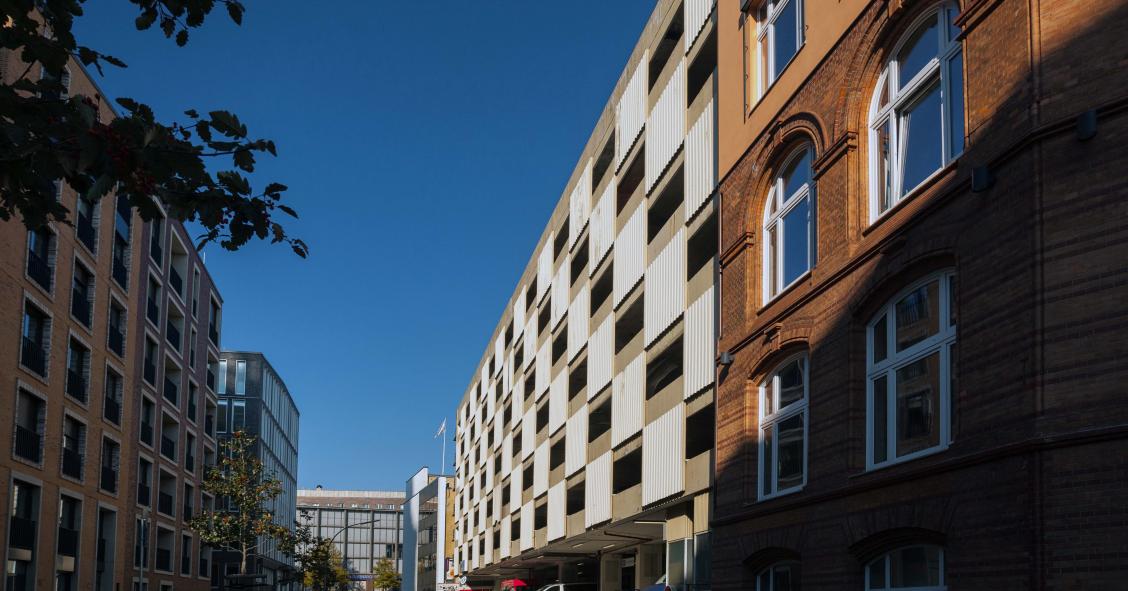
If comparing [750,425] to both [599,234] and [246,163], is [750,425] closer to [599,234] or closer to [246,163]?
[246,163]

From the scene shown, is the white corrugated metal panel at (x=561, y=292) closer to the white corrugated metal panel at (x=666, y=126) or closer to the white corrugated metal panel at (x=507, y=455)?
the white corrugated metal panel at (x=507, y=455)

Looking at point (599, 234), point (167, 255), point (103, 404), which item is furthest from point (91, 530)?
point (599, 234)

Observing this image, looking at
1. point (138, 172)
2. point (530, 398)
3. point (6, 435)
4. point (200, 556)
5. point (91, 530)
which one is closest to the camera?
point (138, 172)

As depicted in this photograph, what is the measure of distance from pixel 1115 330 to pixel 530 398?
37.9 m

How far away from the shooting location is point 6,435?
108ft

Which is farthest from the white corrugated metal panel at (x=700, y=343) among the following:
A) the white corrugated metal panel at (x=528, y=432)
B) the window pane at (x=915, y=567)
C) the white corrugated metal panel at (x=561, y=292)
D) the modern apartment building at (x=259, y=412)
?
the modern apartment building at (x=259, y=412)

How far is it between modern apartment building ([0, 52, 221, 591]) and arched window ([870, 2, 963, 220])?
16369 mm

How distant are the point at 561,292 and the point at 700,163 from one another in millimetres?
17304

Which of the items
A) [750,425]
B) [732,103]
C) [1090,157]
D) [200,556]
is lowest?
[200,556]

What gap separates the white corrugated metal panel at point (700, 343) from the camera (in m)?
22.5

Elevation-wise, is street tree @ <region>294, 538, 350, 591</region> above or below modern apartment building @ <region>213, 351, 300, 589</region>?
below

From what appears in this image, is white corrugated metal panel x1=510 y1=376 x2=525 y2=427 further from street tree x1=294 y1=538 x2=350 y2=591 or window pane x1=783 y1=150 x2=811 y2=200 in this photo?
window pane x1=783 y1=150 x2=811 y2=200

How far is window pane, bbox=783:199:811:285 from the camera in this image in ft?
59.2

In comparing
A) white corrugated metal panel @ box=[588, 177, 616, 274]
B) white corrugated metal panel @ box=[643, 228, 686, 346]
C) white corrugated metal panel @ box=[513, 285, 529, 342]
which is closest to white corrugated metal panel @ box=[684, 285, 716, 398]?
white corrugated metal panel @ box=[643, 228, 686, 346]
